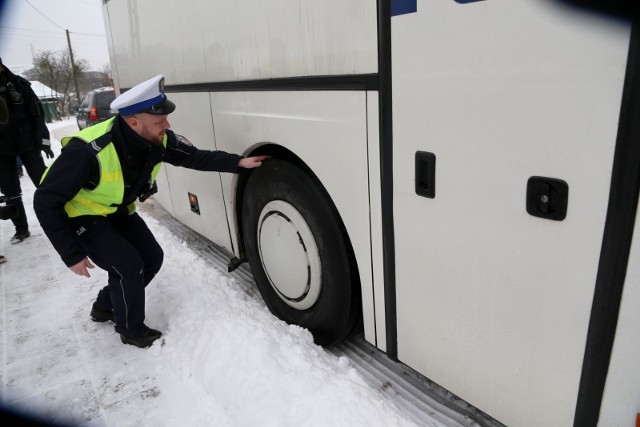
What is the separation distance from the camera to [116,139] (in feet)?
7.65

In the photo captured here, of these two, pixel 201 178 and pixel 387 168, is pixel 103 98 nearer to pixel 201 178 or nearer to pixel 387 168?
pixel 201 178

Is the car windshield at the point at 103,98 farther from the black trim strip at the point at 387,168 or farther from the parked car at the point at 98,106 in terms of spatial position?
the black trim strip at the point at 387,168

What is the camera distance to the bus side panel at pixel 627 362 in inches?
43.1

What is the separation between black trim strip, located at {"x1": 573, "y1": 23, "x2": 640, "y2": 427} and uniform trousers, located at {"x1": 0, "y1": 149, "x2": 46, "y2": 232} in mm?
4558

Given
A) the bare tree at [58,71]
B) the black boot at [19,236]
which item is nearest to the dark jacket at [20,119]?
the black boot at [19,236]

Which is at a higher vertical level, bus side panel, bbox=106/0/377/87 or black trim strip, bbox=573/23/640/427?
bus side panel, bbox=106/0/377/87

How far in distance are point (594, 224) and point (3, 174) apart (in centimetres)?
487

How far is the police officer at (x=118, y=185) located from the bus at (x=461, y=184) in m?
0.44

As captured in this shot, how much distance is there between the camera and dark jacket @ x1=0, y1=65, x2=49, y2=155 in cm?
413

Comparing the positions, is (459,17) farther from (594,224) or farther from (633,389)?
(633,389)

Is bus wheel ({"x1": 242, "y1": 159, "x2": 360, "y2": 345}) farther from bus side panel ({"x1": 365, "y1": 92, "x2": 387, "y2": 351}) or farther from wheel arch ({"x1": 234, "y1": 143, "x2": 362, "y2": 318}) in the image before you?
bus side panel ({"x1": 365, "y1": 92, "x2": 387, "y2": 351})

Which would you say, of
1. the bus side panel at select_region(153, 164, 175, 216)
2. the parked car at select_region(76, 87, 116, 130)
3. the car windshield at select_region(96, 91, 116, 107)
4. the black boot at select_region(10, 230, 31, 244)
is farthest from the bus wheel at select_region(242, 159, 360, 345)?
the car windshield at select_region(96, 91, 116, 107)

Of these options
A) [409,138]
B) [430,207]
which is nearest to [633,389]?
[430,207]

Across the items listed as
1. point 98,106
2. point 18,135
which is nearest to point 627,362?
point 18,135
